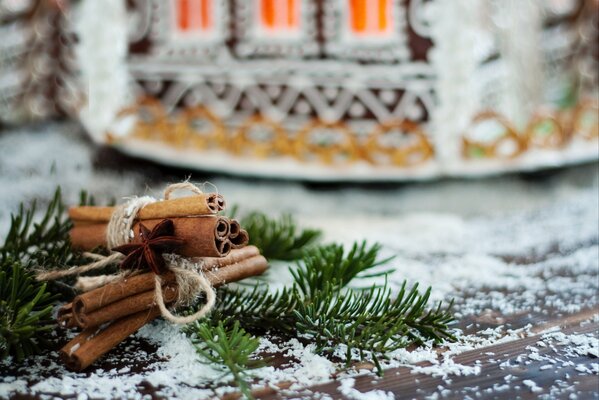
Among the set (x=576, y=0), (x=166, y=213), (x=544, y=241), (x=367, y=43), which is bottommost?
(x=544, y=241)

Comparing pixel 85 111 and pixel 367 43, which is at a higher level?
pixel 367 43

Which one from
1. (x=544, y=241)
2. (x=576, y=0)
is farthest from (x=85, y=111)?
(x=576, y=0)

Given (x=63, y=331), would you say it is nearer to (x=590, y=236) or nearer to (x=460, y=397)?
(x=460, y=397)

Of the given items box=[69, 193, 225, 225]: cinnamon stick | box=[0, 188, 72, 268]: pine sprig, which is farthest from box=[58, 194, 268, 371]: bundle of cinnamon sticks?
box=[0, 188, 72, 268]: pine sprig

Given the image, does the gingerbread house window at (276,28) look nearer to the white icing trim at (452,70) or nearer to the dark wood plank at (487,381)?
the white icing trim at (452,70)

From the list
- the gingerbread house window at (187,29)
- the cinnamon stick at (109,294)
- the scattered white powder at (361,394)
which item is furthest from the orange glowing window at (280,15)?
the scattered white powder at (361,394)

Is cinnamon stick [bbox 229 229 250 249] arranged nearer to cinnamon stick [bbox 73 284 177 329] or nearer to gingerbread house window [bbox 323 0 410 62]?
cinnamon stick [bbox 73 284 177 329]

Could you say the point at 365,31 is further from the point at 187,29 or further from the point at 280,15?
the point at 187,29
